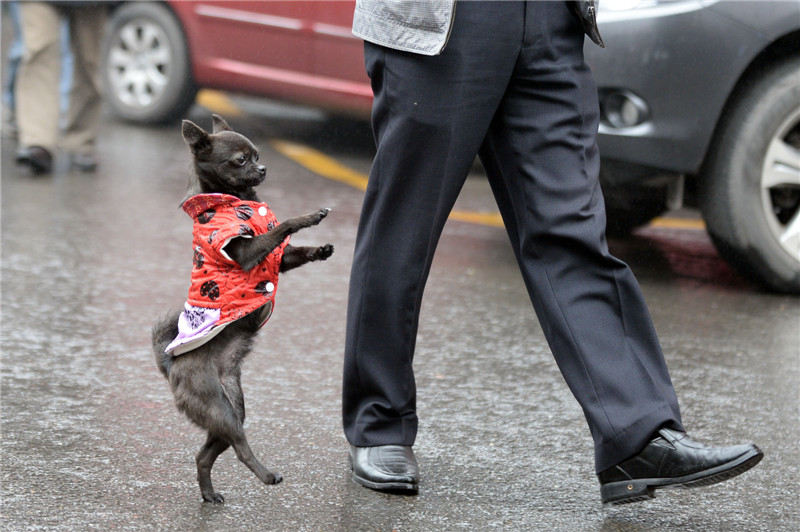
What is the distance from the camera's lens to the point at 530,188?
9.34ft

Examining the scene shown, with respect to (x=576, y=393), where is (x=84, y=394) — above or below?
below

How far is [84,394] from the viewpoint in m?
3.62

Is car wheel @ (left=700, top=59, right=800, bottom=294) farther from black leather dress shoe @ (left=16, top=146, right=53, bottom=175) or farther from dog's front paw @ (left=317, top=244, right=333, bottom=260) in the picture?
black leather dress shoe @ (left=16, top=146, right=53, bottom=175)

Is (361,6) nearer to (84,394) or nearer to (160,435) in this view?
(160,435)

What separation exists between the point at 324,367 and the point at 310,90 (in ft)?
13.6

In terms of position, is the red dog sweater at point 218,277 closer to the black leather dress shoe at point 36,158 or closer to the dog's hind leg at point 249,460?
the dog's hind leg at point 249,460

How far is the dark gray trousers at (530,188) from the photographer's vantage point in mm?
2750

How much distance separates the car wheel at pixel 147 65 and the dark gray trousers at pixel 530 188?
228 inches

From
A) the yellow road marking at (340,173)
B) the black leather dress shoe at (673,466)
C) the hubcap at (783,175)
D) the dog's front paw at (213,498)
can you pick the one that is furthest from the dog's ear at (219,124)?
the yellow road marking at (340,173)

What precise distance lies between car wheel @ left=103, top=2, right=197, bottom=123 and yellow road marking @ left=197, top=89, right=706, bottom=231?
2.71 feet

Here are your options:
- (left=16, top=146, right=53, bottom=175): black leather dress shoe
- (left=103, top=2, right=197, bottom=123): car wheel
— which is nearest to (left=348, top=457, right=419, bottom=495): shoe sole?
(left=16, top=146, right=53, bottom=175): black leather dress shoe

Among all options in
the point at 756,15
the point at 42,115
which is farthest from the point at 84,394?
the point at 42,115

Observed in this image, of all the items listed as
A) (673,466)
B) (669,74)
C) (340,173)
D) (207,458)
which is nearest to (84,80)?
(340,173)

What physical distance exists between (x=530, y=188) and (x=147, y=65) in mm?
6243
